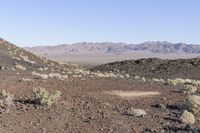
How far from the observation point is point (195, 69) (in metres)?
64.6

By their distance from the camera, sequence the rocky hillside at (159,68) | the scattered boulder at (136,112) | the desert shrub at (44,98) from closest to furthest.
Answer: the scattered boulder at (136,112)
the desert shrub at (44,98)
the rocky hillside at (159,68)

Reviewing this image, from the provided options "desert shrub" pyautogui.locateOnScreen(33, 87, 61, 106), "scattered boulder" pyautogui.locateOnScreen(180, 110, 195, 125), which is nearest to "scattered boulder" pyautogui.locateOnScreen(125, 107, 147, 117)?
"scattered boulder" pyautogui.locateOnScreen(180, 110, 195, 125)

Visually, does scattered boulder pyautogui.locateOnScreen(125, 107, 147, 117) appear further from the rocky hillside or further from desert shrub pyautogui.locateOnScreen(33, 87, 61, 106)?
the rocky hillside

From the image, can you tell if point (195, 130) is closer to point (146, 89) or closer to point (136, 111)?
point (136, 111)

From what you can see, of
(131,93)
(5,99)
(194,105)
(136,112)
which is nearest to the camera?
(136,112)

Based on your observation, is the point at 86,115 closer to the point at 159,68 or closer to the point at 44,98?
the point at 44,98

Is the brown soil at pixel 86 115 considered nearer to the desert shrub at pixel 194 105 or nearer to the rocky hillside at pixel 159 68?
the desert shrub at pixel 194 105

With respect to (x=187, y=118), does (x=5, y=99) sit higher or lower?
higher

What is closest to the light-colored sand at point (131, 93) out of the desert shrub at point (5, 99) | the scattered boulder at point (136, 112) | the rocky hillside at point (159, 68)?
the scattered boulder at point (136, 112)

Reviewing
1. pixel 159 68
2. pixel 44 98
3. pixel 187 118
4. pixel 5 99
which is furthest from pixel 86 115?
pixel 159 68

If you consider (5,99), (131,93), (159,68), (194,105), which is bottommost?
(159,68)

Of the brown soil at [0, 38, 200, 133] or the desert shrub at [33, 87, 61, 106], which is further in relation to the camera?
the desert shrub at [33, 87, 61, 106]

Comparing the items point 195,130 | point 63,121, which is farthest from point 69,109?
point 195,130

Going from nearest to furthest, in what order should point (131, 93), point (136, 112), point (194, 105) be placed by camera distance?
point (136, 112), point (194, 105), point (131, 93)
